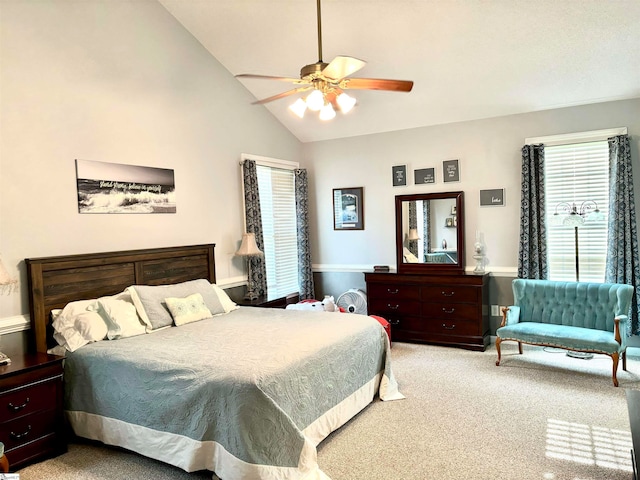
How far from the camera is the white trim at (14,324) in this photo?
324 centimetres

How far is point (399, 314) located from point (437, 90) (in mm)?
2639

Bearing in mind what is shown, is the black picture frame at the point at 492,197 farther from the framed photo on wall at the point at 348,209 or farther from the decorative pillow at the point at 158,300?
the decorative pillow at the point at 158,300

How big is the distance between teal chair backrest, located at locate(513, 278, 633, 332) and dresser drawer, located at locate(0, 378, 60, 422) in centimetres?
427

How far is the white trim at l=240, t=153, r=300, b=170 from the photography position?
544cm

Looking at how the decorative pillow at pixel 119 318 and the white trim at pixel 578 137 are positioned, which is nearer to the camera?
the decorative pillow at pixel 119 318

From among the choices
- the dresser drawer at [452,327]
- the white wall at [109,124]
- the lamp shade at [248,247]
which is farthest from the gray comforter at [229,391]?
the dresser drawer at [452,327]

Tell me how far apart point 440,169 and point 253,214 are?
2.37m

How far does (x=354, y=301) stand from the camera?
19.5 ft

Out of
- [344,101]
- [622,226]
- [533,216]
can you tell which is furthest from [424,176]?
[344,101]

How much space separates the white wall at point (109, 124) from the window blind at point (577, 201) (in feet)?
11.6

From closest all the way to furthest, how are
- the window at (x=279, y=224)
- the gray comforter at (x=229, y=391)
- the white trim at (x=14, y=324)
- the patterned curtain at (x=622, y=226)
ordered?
the gray comforter at (x=229, y=391) < the white trim at (x=14, y=324) < the patterned curtain at (x=622, y=226) < the window at (x=279, y=224)

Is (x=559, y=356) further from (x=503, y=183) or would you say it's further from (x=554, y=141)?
(x=554, y=141)

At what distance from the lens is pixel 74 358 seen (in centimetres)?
317

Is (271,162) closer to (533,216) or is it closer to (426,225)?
(426,225)
